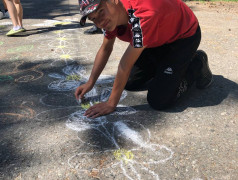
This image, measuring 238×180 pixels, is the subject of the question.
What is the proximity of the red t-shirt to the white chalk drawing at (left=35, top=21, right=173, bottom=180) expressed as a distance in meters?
0.57

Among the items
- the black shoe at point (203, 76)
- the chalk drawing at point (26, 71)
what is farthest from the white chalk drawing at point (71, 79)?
the black shoe at point (203, 76)

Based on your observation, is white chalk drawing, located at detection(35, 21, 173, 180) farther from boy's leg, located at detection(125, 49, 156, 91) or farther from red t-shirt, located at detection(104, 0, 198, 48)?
red t-shirt, located at detection(104, 0, 198, 48)

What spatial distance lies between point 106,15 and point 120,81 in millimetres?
450

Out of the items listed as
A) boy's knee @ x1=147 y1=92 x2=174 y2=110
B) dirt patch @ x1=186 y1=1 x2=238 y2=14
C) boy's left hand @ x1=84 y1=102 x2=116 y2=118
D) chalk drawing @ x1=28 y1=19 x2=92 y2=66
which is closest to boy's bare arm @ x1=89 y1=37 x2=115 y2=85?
boy's left hand @ x1=84 y1=102 x2=116 y2=118

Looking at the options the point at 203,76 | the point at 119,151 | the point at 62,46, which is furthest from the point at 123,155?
the point at 62,46

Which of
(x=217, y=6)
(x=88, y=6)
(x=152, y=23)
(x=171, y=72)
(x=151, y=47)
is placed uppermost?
(x=88, y=6)

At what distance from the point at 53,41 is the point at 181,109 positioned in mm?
2451

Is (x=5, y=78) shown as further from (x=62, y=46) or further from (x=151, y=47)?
(x=151, y=47)

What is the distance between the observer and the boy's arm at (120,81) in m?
1.65

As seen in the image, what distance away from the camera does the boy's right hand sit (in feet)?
6.63

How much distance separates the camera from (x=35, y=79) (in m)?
2.55

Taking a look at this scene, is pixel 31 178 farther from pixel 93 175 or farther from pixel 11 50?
pixel 11 50

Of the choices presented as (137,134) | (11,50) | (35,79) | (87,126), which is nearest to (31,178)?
(87,126)

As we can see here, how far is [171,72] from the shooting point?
196 cm
